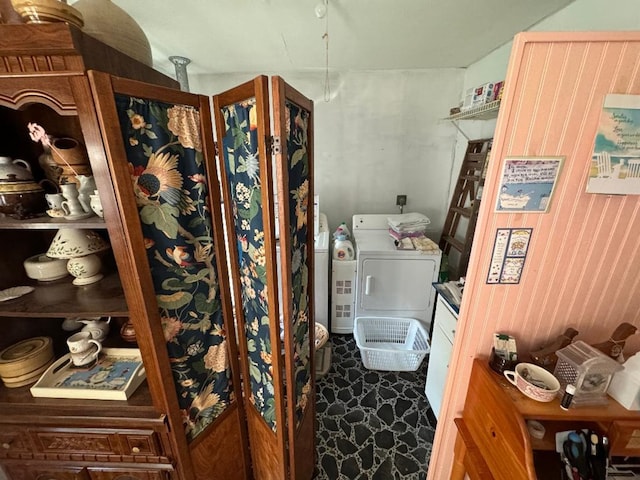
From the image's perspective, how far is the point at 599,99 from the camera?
2.43ft

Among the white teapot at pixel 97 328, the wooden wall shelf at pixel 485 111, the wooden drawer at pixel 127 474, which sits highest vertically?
the wooden wall shelf at pixel 485 111

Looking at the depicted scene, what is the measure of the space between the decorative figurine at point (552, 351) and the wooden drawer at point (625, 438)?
0.19 metres

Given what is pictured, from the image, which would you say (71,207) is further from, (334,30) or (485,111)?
(485,111)

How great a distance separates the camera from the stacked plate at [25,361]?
1057mm

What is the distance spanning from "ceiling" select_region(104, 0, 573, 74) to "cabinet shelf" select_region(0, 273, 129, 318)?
155 cm

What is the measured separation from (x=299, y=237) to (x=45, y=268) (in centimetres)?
→ 101

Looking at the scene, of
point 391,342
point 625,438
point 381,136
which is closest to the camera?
point 625,438

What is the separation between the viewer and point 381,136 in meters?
2.83

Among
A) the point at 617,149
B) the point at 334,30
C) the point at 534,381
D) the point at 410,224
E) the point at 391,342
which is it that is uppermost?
the point at 334,30

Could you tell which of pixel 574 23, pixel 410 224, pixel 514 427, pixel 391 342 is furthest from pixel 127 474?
pixel 574 23

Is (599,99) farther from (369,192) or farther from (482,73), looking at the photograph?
(369,192)

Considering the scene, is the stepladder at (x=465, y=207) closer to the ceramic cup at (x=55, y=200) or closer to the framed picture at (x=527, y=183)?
the framed picture at (x=527, y=183)

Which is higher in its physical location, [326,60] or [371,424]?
[326,60]

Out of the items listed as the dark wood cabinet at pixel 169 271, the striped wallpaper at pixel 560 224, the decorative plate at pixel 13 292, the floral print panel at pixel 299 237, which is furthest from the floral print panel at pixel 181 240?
the striped wallpaper at pixel 560 224
